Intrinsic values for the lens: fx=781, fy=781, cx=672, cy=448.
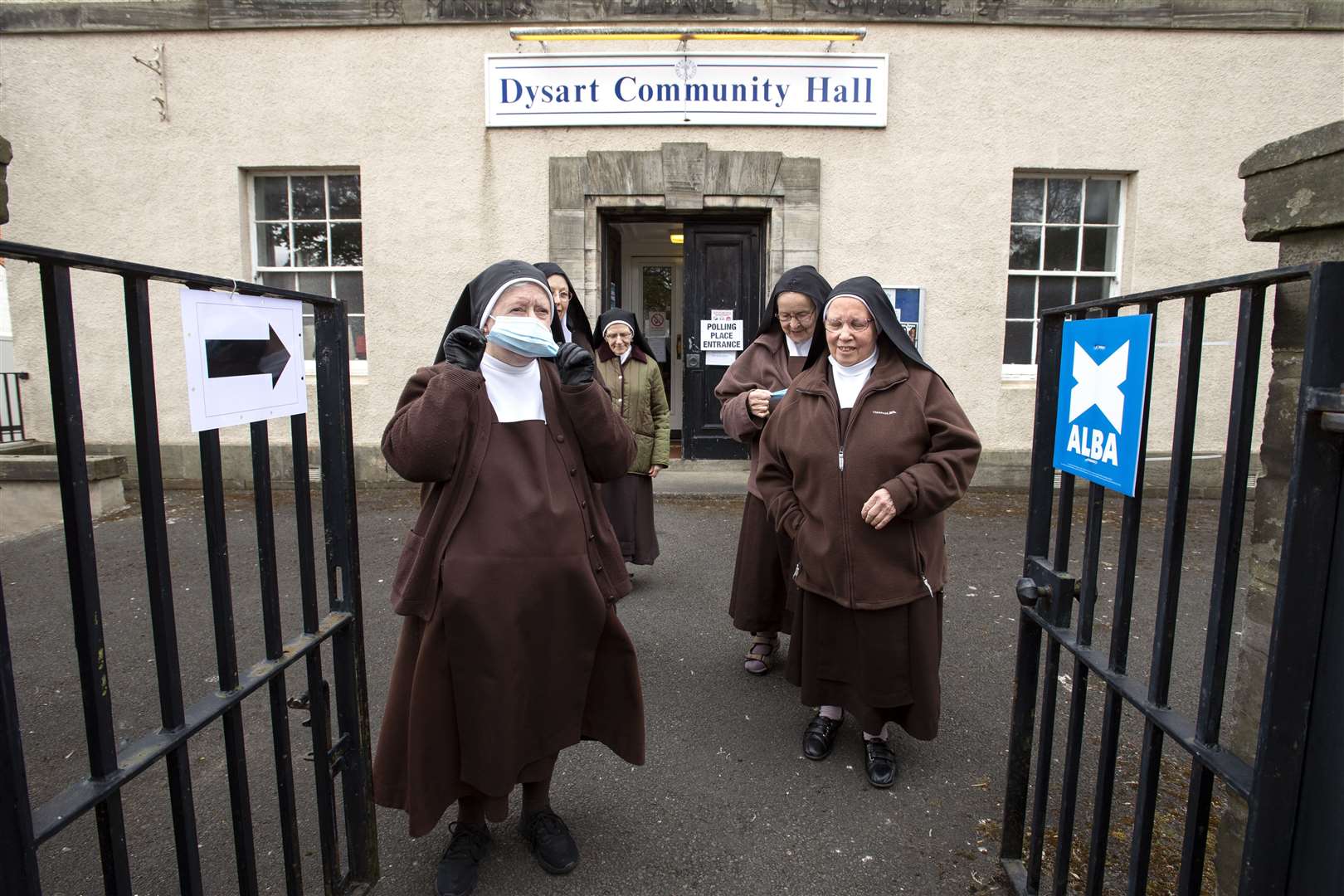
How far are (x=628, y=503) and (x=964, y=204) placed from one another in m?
5.05

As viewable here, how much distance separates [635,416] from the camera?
4973 millimetres

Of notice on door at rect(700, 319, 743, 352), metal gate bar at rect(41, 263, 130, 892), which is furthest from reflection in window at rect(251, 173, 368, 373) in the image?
metal gate bar at rect(41, 263, 130, 892)

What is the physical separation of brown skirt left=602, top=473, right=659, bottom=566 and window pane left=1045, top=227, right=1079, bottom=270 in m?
5.47

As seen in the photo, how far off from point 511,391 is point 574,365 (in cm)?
20

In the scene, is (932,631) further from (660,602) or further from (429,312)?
(429,312)

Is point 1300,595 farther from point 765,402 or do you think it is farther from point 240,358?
point 765,402

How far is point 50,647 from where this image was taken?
4270mm

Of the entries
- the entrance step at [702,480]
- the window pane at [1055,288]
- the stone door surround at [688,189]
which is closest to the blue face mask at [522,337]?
the entrance step at [702,480]

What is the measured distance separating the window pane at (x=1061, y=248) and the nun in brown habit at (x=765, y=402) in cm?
555

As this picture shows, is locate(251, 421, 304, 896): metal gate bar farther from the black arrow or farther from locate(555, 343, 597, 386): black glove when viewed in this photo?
locate(555, 343, 597, 386): black glove

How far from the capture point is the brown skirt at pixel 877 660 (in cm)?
275

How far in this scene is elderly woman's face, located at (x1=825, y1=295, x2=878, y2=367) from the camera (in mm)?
2807

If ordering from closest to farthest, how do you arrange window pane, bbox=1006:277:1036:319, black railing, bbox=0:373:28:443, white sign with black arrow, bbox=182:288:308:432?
white sign with black arrow, bbox=182:288:308:432 → window pane, bbox=1006:277:1036:319 → black railing, bbox=0:373:28:443

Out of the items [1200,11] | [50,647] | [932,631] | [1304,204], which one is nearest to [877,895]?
[932,631]
